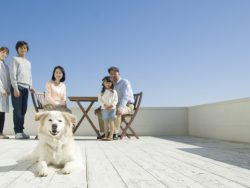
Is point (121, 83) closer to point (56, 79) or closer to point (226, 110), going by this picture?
point (56, 79)

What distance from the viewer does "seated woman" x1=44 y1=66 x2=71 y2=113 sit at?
5348 millimetres

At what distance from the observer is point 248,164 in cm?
305

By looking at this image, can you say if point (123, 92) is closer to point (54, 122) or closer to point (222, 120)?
point (222, 120)

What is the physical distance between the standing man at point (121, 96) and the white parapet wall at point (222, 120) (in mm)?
1759

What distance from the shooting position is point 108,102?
5918mm

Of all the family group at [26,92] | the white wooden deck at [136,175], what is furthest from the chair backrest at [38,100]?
the white wooden deck at [136,175]

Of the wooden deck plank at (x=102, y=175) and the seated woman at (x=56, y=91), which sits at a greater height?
the seated woman at (x=56, y=91)

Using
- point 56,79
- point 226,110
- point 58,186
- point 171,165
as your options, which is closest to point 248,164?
point 171,165

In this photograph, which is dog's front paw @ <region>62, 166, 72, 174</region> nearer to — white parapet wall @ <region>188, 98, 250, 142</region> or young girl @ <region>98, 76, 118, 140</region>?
young girl @ <region>98, 76, 118, 140</region>

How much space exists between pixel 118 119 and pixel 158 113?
9.14 ft

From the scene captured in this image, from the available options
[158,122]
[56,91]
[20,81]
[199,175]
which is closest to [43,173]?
[199,175]

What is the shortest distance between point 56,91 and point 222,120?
128 inches

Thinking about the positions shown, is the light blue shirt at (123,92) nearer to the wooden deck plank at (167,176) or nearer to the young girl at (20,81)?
the young girl at (20,81)

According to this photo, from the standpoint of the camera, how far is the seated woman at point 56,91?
5.35 meters
